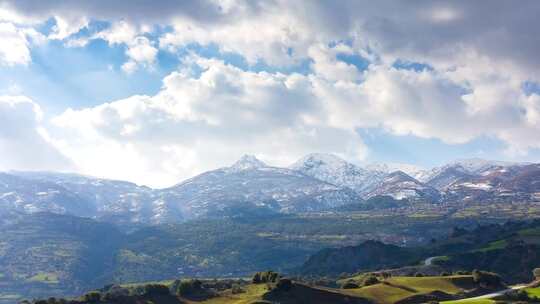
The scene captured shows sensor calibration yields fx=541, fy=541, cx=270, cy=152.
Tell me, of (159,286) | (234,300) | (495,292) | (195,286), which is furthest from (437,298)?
(159,286)

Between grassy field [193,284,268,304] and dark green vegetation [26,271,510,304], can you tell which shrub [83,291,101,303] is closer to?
dark green vegetation [26,271,510,304]

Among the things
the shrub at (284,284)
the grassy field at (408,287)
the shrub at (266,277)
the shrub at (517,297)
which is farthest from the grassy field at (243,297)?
the shrub at (517,297)

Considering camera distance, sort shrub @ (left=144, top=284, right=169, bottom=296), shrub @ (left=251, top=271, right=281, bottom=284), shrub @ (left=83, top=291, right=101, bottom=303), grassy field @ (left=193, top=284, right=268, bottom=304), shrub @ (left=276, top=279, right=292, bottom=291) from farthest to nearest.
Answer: shrub @ (left=251, top=271, right=281, bottom=284), shrub @ (left=276, top=279, right=292, bottom=291), shrub @ (left=144, top=284, right=169, bottom=296), grassy field @ (left=193, top=284, right=268, bottom=304), shrub @ (left=83, top=291, right=101, bottom=303)

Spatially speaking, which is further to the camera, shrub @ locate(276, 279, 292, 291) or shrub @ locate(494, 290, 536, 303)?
shrub @ locate(276, 279, 292, 291)

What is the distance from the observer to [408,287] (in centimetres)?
14650

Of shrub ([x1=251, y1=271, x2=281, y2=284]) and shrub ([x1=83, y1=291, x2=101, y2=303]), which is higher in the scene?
shrub ([x1=251, y1=271, x2=281, y2=284])

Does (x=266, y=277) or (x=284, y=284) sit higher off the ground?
(x=266, y=277)

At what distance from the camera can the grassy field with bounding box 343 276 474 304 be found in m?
136

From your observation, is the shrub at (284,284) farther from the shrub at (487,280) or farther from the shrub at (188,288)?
the shrub at (487,280)

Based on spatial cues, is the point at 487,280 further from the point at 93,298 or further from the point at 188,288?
the point at 93,298

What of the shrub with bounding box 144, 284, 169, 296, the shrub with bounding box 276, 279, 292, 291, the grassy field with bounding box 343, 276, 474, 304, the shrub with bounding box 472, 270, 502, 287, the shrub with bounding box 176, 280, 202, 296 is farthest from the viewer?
the shrub with bounding box 472, 270, 502, 287

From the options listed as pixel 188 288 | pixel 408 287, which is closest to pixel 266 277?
pixel 188 288

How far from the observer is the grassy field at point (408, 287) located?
136m

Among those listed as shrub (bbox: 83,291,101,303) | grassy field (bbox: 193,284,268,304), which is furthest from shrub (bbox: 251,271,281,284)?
shrub (bbox: 83,291,101,303)
